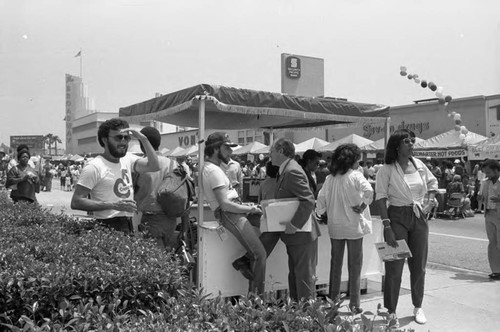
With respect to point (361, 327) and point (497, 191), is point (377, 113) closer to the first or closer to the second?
point (497, 191)

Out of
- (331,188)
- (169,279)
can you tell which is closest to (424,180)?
(331,188)

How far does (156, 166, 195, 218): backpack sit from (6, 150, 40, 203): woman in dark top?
4.65 m

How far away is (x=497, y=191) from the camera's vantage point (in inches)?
282

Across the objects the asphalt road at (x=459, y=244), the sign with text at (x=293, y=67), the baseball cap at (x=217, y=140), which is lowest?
the asphalt road at (x=459, y=244)

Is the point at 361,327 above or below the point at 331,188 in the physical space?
below

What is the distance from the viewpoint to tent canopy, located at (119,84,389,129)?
5.31 m

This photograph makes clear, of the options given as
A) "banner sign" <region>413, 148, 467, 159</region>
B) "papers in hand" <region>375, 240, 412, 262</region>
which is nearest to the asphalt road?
"papers in hand" <region>375, 240, 412, 262</region>

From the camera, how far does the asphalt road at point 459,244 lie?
335 inches

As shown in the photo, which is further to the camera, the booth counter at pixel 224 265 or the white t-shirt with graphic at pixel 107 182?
the booth counter at pixel 224 265

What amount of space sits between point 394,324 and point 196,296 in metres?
0.99

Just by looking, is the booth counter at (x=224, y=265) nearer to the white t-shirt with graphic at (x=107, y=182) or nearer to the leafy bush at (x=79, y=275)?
the white t-shirt with graphic at (x=107, y=182)

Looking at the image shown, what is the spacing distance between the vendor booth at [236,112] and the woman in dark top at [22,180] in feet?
10.3

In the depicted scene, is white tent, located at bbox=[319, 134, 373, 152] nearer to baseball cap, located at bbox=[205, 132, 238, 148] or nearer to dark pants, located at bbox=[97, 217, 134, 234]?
baseball cap, located at bbox=[205, 132, 238, 148]

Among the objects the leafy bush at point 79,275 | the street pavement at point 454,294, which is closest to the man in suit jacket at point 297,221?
the street pavement at point 454,294
